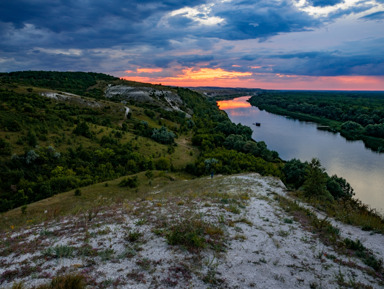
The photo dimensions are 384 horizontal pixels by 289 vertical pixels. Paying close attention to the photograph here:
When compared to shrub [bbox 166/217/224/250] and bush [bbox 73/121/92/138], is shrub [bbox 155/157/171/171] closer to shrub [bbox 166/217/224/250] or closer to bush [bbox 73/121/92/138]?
bush [bbox 73/121/92/138]

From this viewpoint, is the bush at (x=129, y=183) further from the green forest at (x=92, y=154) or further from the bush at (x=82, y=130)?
the bush at (x=82, y=130)

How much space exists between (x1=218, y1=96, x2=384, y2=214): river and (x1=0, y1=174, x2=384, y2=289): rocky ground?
Answer: 79.3 ft

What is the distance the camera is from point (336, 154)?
182 feet

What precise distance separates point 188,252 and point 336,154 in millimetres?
61536

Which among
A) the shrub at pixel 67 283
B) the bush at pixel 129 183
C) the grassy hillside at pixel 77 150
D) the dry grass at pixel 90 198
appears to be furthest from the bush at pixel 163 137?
the shrub at pixel 67 283

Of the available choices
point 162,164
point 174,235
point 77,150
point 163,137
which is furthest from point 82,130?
point 174,235

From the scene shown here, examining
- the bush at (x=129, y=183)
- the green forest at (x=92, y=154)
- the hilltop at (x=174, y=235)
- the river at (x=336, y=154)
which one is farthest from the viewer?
the river at (x=336, y=154)

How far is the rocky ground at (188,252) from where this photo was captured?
6148 mm

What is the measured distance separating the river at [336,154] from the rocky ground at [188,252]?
79.3ft

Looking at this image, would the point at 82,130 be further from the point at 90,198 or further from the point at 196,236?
the point at 196,236

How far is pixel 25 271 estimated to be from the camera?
6344 mm

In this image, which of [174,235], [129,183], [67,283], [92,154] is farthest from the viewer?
[92,154]

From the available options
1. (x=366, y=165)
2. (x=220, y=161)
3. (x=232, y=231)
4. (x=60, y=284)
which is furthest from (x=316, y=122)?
(x=60, y=284)

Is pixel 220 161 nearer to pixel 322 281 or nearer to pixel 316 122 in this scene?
pixel 322 281
